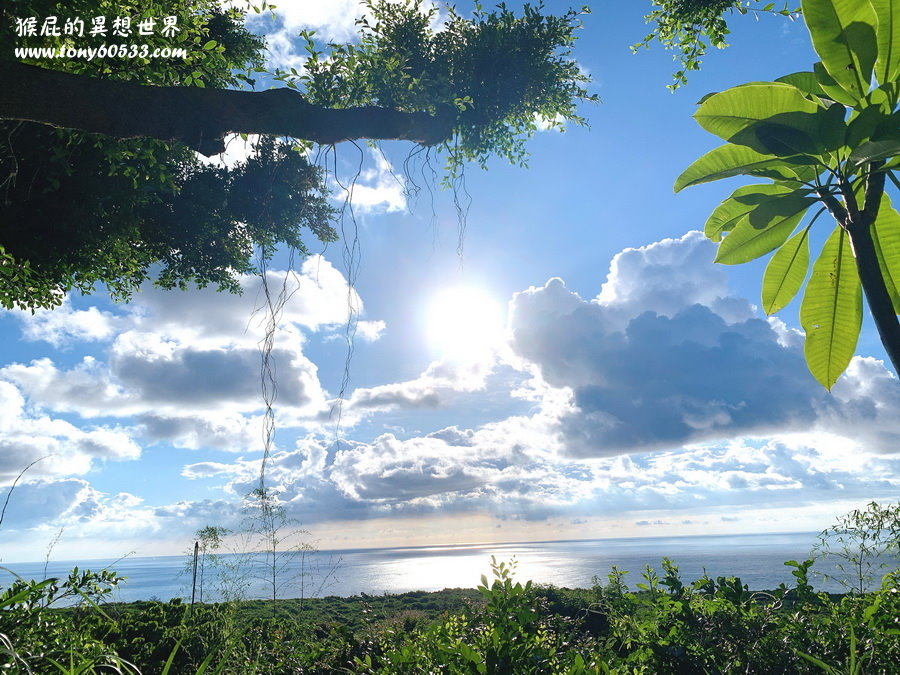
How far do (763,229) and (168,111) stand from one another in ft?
12.0

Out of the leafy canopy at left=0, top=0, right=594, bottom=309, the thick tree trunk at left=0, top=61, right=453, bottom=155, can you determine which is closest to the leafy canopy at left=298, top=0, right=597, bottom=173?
the leafy canopy at left=0, top=0, right=594, bottom=309

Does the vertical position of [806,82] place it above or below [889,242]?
above

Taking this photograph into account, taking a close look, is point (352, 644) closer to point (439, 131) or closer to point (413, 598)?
point (439, 131)

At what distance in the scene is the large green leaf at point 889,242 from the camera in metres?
2.90

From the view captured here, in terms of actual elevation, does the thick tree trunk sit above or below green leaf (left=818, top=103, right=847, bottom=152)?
above

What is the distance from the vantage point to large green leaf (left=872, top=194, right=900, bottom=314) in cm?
290

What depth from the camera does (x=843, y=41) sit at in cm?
228

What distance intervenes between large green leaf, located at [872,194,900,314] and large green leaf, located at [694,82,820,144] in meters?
1.07

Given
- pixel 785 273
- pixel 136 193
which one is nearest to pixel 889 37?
pixel 785 273

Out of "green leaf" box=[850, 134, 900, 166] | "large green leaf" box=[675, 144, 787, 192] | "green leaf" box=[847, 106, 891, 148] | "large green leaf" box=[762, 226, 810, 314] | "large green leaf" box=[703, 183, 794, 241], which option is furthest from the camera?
"large green leaf" box=[762, 226, 810, 314]

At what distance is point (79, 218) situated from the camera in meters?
6.50

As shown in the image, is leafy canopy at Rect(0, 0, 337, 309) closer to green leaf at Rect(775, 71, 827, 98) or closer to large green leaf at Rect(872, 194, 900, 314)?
green leaf at Rect(775, 71, 827, 98)

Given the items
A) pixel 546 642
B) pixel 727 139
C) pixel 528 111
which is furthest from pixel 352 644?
pixel 528 111

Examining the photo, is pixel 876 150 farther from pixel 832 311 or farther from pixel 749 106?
pixel 832 311
